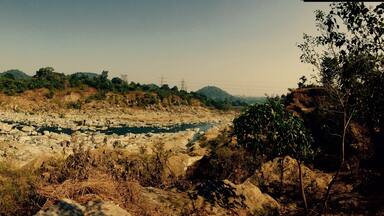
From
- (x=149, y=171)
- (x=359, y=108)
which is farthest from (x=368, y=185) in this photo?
(x=149, y=171)

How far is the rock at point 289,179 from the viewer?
67.3ft

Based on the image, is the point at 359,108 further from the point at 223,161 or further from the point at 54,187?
the point at 54,187

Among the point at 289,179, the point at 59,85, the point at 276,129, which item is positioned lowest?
the point at 289,179

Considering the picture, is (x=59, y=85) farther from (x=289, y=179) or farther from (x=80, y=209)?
(x=80, y=209)

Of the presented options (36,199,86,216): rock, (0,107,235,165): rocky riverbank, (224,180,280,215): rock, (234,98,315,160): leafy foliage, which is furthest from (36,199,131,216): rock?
(234,98,315,160): leafy foliage

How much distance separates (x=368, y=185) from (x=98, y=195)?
16.4 metres

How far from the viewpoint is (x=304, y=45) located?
1669 cm

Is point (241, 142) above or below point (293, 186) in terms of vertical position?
above

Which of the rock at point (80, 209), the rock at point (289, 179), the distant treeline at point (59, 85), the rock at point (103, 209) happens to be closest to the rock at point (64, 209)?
the rock at point (80, 209)

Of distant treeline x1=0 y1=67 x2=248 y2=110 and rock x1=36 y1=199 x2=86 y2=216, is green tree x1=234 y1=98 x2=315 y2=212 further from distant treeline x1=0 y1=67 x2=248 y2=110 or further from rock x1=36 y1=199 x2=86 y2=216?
distant treeline x1=0 y1=67 x2=248 y2=110

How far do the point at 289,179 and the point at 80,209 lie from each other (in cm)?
1559

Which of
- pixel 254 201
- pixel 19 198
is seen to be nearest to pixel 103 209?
pixel 19 198

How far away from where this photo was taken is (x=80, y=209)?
876 centimetres

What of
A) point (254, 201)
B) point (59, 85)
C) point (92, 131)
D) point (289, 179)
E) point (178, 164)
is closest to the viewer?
point (254, 201)
